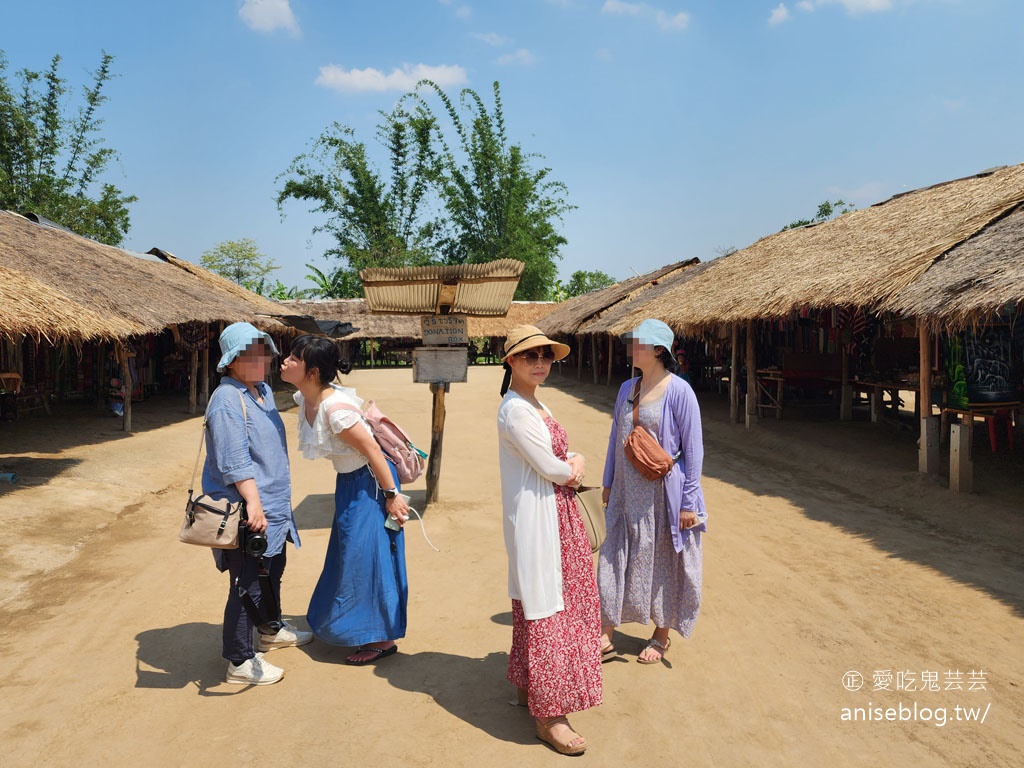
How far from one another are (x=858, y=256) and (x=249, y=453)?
27.5ft

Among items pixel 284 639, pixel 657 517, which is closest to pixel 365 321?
pixel 284 639

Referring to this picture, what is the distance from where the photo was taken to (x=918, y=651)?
3332 millimetres

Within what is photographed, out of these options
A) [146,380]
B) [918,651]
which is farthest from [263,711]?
[146,380]

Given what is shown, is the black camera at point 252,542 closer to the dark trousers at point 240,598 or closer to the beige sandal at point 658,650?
the dark trousers at point 240,598

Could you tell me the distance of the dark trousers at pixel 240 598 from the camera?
9.19ft

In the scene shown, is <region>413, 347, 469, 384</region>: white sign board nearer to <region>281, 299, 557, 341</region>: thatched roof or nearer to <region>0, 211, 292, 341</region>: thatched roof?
<region>0, 211, 292, 341</region>: thatched roof

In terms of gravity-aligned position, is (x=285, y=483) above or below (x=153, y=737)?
above

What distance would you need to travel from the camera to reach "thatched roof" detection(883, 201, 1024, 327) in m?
5.62

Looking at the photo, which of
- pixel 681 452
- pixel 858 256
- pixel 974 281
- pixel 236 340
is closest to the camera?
pixel 236 340

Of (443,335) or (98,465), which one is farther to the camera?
(98,465)

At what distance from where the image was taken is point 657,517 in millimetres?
3084

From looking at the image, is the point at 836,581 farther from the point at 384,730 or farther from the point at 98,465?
the point at 98,465

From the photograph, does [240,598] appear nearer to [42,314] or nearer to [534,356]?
[534,356]

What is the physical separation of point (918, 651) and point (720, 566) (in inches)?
59.3
